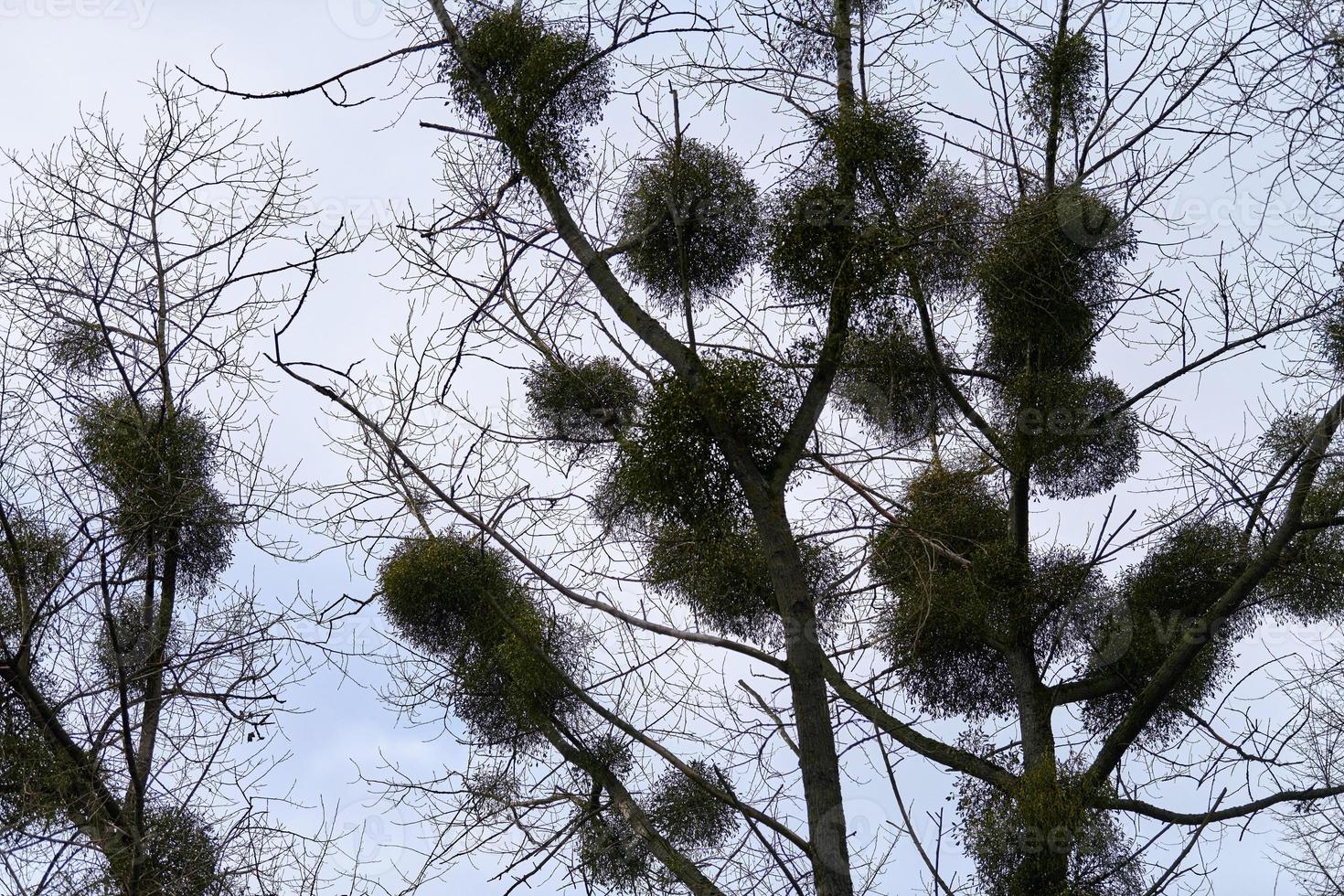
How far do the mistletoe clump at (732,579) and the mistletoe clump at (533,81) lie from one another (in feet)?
5.59

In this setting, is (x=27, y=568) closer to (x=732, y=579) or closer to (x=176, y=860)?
(x=176, y=860)

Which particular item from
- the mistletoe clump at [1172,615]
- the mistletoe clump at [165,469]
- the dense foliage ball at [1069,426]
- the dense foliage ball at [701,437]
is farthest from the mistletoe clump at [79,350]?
the mistletoe clump at [1172,615]

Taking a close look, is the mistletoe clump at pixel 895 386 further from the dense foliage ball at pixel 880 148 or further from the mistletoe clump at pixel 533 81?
the mistletoe clump at pixel 533 81

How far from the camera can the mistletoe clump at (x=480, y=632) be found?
6.90 meters

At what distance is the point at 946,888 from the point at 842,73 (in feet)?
11.4

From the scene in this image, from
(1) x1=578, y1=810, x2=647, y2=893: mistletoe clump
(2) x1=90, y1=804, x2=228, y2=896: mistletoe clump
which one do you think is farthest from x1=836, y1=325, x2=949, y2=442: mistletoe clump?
(2) x1=90, y1=804, x2=228, y2=896: mistletoe clump

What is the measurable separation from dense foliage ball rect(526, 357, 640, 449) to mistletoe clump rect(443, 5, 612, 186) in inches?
52.8

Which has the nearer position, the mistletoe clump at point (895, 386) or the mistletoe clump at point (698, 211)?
the mistletoe clump at point (698, 211)

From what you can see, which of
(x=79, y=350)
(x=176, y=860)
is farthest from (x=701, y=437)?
(x=79, y=350)

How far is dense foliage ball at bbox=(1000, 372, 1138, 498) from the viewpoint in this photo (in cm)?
688

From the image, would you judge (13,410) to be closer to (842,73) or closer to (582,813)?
(582,813)

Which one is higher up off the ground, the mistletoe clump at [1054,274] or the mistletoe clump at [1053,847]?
the mistletoe clump at [1054,274]

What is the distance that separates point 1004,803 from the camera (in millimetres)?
6262

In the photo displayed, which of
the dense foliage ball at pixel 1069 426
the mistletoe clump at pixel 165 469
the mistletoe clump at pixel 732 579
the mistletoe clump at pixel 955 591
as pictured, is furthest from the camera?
the dense foliage ball at pixel 1069 426
